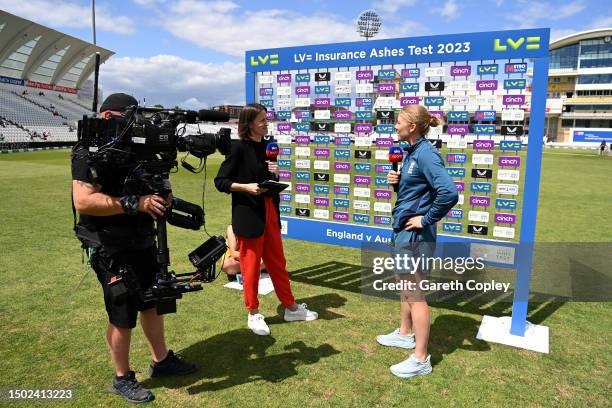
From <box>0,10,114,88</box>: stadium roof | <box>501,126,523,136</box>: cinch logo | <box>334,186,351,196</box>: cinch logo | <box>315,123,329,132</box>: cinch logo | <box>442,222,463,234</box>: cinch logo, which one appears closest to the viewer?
<box>501,126,523,136</box>: cinch logo

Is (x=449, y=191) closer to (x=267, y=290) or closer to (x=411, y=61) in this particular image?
(x=411, y=61)

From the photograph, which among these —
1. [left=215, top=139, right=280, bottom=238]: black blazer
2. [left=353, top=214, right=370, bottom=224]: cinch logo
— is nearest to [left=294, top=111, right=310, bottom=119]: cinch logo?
[left=353, top=214, right=370, bottom=224]: cinch logo

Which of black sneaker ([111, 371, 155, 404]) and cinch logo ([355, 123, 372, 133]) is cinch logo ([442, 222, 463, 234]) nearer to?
cinch logo ([355, 123, 372, 133])

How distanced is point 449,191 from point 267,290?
10.0ft

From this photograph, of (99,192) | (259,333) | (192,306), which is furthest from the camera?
(192,306)

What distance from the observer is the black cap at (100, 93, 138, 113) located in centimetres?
289

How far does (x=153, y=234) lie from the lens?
3.04 metres

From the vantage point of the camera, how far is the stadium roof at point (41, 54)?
42.3 meters

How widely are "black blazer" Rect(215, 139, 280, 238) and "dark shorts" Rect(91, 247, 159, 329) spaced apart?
3.61 feet

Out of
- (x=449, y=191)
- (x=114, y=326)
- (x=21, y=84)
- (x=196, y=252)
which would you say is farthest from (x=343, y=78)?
(x=21, y=84)

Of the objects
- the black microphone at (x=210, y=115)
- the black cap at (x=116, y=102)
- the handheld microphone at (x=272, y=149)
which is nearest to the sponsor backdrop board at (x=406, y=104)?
the handheld microphone at (x=272, y=149)

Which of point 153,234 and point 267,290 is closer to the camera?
point 153,234

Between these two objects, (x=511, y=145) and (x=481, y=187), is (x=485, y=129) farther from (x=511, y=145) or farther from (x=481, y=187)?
(x=481, y=187)

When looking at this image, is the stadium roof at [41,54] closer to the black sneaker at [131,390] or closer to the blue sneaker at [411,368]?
the black sneaker at [131,390]
